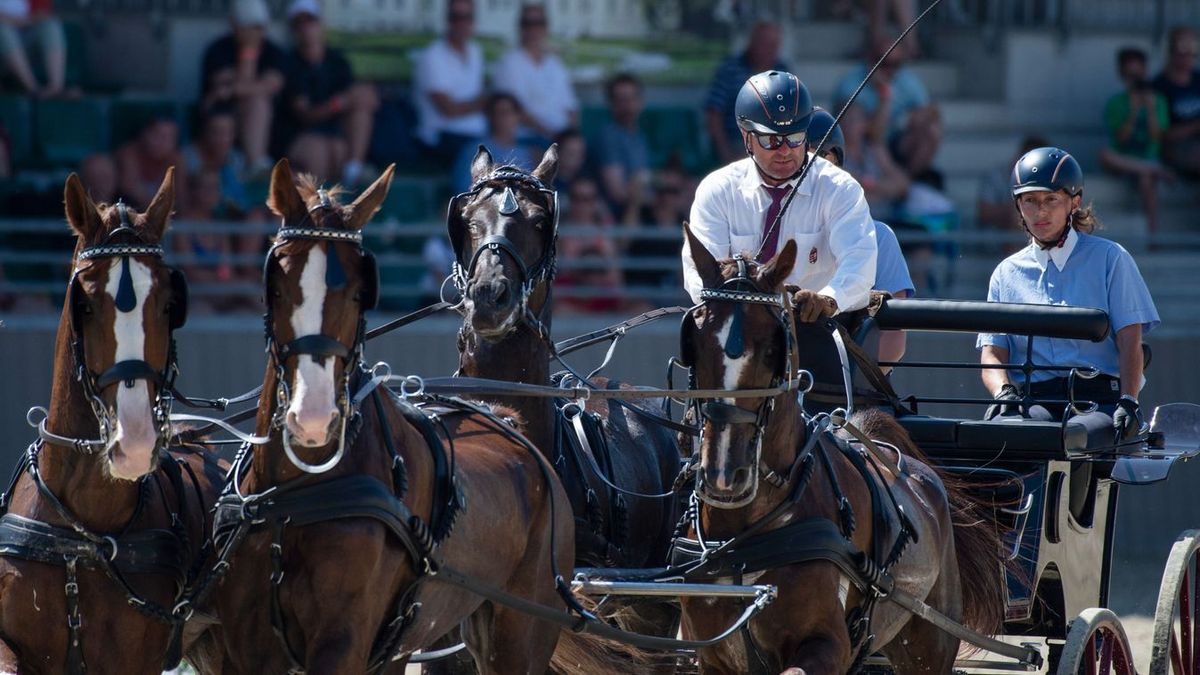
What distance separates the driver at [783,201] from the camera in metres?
5.40

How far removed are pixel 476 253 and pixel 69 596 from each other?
164 cm

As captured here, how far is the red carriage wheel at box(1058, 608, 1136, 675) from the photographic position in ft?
17.3

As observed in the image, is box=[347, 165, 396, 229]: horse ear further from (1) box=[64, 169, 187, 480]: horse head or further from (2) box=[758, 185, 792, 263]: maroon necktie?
(2) box=[758, 185, 792, 263]: maroon necktie

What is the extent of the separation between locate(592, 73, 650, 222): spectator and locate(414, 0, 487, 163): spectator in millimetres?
811

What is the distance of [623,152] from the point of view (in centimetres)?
1157

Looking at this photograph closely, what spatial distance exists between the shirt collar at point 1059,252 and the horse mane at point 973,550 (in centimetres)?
112

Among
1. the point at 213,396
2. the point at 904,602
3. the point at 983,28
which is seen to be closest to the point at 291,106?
the point at 213,396

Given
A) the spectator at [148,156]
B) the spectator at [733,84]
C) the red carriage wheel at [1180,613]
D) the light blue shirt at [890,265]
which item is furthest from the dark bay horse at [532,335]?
the spectator at [733,84]

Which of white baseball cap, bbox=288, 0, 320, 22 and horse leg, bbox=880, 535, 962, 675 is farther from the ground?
white baseball cap, bbox=288, 0, 320, 22

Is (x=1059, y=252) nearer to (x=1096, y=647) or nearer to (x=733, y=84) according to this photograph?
(x=1096, y=647)

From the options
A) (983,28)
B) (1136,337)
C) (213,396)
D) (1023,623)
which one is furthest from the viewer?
(983,28)

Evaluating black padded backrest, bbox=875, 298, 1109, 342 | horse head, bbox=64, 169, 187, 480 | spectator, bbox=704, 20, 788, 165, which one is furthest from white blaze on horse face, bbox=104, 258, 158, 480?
spectator, bbox=704, 20, 788, 165

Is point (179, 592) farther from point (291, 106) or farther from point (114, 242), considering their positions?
point (291, 106)

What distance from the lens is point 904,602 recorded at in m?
4.98
